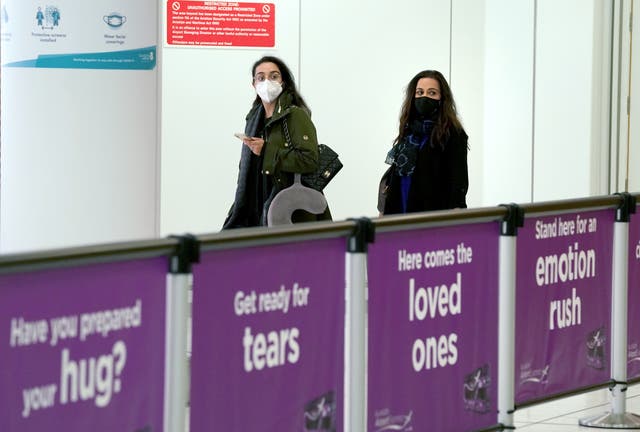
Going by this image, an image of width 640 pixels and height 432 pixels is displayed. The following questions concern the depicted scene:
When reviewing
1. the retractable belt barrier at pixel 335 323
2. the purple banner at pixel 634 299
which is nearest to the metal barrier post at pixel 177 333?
the retractable belt barrier at pixel 335 323

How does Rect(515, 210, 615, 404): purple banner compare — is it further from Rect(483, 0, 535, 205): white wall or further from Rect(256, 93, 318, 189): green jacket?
Rect(483, 0, 535, 205): white wall

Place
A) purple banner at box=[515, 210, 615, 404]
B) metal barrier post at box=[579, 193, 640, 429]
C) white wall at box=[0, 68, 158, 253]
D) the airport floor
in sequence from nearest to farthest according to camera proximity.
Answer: purple banner at box=[515, 210, 615, 404]
white wall at box=[0, 68, 158, 253]
metal barrier post at box=[579, 193, 640, 429]
the airport floor

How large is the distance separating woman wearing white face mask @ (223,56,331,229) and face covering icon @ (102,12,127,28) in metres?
1.39

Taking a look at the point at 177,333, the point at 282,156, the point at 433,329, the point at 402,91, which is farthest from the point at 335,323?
the point at 402,91

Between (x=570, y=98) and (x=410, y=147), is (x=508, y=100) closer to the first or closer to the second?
(x=570, y=98)

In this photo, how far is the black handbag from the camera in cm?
757

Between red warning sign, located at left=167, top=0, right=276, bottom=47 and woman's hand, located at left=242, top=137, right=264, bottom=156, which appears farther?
red warning sign, located at left=167, top=0, right=276, bottom=47

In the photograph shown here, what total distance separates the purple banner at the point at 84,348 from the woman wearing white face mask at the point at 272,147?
3255 millimetres

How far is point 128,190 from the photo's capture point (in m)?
6.41

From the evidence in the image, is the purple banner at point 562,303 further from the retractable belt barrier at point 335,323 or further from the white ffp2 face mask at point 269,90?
the white ffp2 face mask at point 269,90

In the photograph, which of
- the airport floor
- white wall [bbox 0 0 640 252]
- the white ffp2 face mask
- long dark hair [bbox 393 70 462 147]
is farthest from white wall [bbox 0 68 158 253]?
white wall [bbox 0 0 640 252]

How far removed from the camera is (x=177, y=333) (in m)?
4.23

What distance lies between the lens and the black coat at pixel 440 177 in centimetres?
760

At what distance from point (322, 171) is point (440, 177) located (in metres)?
0.67
